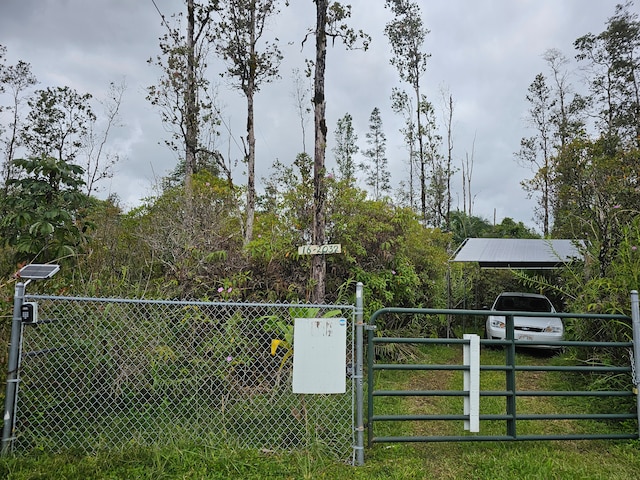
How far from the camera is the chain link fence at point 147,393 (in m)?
3.52

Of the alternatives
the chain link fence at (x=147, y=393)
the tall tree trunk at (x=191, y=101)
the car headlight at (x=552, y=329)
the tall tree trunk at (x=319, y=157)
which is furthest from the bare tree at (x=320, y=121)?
the tall tree trunk at (x=191, y=101)

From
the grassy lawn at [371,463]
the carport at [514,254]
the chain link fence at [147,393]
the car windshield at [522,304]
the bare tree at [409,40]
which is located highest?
the bare tree at [409,40]

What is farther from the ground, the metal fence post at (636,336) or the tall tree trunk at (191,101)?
the tall tree trunk at (191,101)

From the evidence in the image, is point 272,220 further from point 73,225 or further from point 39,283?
point 39,283

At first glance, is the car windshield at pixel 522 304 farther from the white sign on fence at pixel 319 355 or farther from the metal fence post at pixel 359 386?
the white sign on fence at pixel 319 355

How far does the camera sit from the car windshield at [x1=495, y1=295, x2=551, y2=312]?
30.2ft

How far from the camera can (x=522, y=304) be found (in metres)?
9.38

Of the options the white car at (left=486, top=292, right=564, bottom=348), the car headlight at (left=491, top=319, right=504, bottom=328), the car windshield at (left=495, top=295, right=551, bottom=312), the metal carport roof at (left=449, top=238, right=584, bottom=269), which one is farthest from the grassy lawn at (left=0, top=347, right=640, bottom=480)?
the metal carport roof at (left=449, top=238, right=584, bottom=269)

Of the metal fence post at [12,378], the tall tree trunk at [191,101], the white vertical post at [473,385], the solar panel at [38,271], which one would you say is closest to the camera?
the metal fence post at [12,378]

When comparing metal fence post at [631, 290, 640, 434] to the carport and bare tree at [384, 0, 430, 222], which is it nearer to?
the carport

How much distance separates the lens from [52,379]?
391cm

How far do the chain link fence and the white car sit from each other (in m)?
4.59

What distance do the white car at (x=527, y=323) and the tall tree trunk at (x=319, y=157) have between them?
333 centimetres

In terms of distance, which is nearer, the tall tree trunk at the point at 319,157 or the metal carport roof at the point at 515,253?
the tall tree trunk at the point at 319,157
